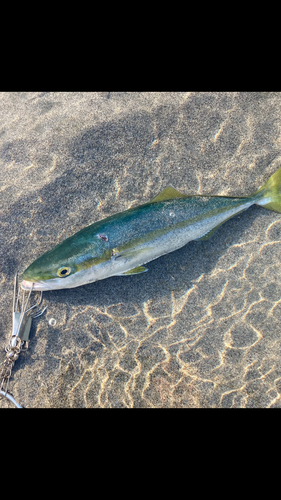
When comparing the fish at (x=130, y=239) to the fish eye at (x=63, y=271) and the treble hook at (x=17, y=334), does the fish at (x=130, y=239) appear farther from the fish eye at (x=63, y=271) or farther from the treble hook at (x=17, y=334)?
the treble hook at (x=17, y=334)

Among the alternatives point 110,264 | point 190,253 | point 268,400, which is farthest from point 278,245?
point 110,264

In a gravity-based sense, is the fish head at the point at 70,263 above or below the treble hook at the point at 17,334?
above

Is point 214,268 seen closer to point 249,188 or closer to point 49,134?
point 249,188

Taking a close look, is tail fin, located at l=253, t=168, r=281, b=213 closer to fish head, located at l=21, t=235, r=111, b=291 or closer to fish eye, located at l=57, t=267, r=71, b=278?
fish head, located at l=21, t=235, r=111, b=291

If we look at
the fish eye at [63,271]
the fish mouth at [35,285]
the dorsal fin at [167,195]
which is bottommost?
the fish mouth at [35,285]

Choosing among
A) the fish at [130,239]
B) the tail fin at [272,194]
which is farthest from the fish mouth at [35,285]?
the tail fin at [272,194]

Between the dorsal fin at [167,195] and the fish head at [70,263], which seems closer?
the fish head at [70,263]

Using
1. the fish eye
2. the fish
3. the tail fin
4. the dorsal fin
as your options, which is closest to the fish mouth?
the fish

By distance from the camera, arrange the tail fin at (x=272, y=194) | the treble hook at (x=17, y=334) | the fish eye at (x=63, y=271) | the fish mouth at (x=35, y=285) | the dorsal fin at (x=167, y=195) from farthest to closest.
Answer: the tail fin at (x=272, y=194)
the dorsal fin at (x=167, y=195)
the treble hook at (x=17, y=334)
the fish mouth at (x=35, y=285)
the fish eye at (x=63, y=271)
